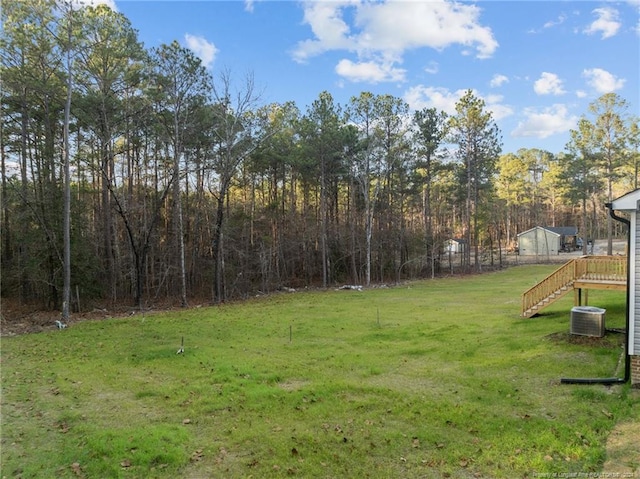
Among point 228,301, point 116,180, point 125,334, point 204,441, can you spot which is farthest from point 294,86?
point 204,441

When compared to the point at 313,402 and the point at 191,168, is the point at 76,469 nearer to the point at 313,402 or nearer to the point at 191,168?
the point at 313,402

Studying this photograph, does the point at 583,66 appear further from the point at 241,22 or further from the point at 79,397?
the point at 79,397

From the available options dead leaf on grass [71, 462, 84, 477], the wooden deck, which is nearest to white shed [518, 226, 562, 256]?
the wooden deck

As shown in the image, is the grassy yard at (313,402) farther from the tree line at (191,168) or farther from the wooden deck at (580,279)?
the tree line at (191,168)

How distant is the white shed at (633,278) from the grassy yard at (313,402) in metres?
0.69

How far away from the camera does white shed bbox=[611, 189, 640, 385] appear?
7.07m

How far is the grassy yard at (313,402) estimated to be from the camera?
Answer: 4621 millimetres

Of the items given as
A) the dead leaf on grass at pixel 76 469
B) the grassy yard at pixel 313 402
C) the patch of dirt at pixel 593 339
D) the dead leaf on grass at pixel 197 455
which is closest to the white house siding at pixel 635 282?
the grassy yard at pixel 313 402

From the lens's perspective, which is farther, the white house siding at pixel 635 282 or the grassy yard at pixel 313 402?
the white house siding at pixel 635 282

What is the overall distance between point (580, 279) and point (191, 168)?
20.5 metres

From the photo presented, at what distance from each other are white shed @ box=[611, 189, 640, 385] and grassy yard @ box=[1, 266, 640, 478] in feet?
2.28

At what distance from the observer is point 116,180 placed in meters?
22.5

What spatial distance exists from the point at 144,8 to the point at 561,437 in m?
19.9

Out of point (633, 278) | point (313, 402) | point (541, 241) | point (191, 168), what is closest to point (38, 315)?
point (191, 168)
